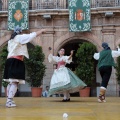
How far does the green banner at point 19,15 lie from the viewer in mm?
19359

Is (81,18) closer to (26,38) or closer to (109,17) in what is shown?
(109,17)

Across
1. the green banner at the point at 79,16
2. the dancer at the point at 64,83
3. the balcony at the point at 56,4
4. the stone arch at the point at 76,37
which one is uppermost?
the balcony at the point at 56,4

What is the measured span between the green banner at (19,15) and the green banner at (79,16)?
2550 millimetres

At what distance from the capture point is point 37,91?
16.1 m

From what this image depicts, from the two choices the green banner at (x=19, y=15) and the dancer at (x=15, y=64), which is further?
the green banner at (x=19, y=15)

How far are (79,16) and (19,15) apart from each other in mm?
3403

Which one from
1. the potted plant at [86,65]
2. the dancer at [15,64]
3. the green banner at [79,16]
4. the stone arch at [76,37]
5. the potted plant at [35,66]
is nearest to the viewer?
the dancer at [15,64]

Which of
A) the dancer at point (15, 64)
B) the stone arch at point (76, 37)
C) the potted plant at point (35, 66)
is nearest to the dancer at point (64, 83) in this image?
the dancer at point (15, 64)

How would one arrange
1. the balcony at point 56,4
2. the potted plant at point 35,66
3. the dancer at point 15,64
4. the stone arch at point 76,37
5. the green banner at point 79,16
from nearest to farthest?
the dancer at point 15,64 → the potted plant at point 35,66 → the green banner at point 79,16 → the balcony at point 56,4 → the stone arch at point 76,37

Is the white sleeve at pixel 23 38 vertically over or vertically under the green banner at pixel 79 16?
under

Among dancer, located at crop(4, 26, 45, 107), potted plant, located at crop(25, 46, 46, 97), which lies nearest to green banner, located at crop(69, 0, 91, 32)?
potted plant, located at crop(25, 46, 46, 97)

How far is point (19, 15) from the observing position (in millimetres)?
19359

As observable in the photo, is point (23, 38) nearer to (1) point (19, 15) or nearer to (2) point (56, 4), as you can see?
(1) point (19, 15)

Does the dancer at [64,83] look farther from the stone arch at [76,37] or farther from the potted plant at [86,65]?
the stone arch at [76,37]
